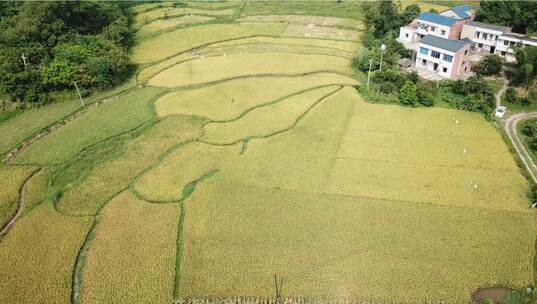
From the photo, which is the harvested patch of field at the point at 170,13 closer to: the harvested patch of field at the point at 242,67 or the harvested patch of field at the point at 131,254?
the harvested patch of field at the point at 242,67

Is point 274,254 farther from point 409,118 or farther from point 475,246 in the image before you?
point 409,118

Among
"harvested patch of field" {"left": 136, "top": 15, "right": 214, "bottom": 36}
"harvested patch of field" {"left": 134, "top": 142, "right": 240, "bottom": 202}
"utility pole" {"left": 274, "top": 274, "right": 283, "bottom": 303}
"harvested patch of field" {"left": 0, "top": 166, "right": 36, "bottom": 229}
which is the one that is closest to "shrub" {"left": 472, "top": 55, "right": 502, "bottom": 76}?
"harvested patch of field" {"left": 134, "top": 142, "right": 240, "bottom": 202}

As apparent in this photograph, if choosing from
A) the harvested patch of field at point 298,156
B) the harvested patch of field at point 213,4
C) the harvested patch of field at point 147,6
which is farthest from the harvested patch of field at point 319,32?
the harvested patch of field at point 147,6

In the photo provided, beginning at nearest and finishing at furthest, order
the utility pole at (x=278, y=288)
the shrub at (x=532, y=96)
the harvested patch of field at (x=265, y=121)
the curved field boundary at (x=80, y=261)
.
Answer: the utility pole at (x=278, y=288) < the curved field boundary at (x=80, y=261) < the harvested patch of field at (x=265, y=121) < the shrub at (x=532, y=96)

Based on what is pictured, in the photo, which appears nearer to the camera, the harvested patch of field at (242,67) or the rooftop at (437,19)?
the harvested patch of field at (242,67)

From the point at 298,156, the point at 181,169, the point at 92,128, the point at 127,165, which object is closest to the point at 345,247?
the point at 298,156

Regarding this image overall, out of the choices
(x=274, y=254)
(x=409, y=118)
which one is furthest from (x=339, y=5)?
(x=274, y=254)
